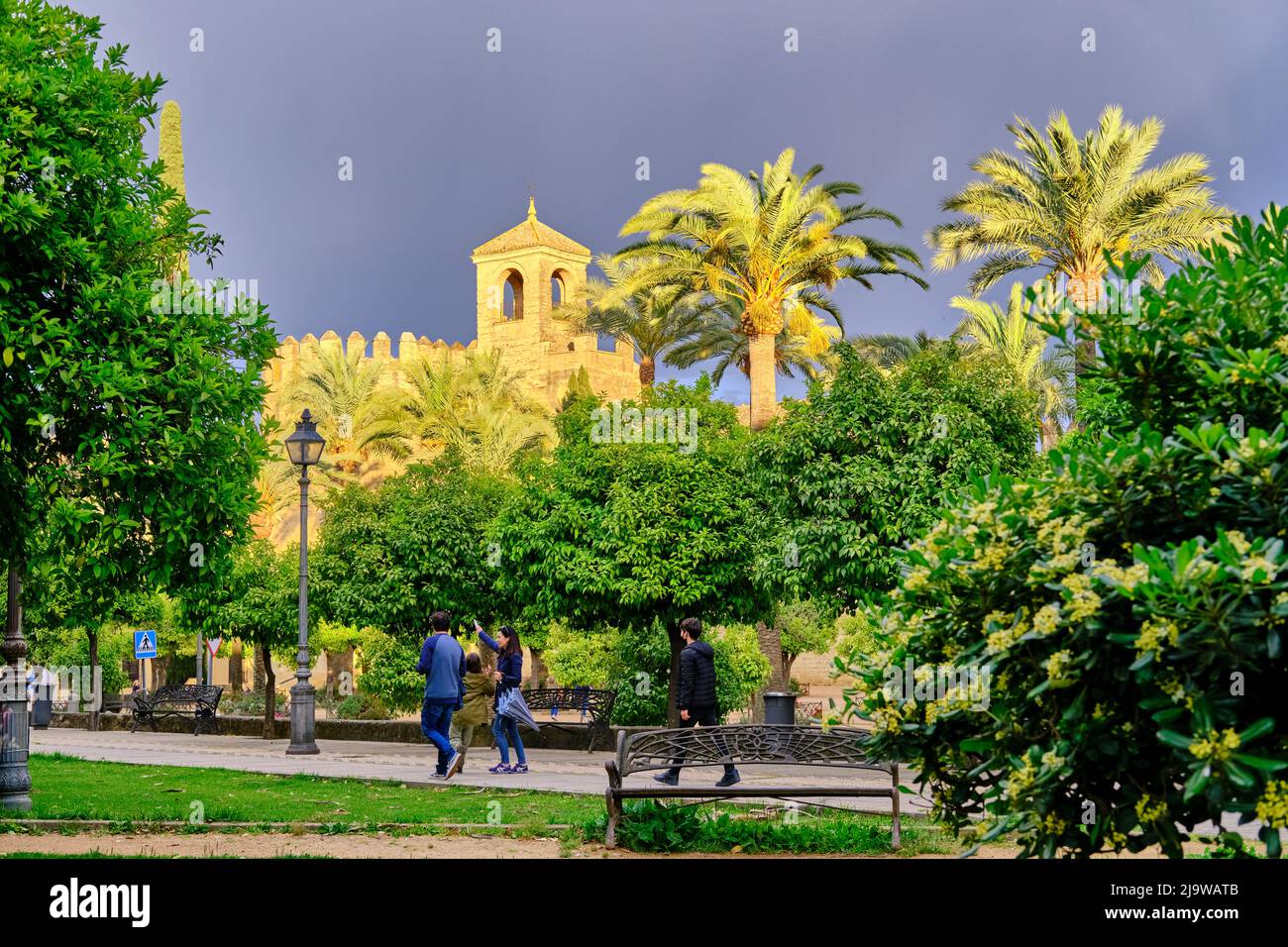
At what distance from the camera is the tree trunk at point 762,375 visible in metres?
28.1

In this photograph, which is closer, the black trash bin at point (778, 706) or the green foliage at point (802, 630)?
the black trash bin at point (778, 706)

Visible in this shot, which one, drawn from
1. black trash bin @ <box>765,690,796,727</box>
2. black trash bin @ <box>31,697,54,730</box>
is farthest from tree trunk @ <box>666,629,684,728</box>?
black trash bin @ <box>31,697,54,730</box>

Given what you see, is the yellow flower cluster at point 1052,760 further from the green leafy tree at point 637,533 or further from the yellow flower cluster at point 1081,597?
the green leafy tree at point 637,533

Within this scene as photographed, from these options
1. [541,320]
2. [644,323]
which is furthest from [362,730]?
[541,320]

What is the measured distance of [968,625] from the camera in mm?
4965

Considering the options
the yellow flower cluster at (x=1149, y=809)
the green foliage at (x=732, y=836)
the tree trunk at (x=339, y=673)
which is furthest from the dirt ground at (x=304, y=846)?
the tree trunk at (x=339, y=673)

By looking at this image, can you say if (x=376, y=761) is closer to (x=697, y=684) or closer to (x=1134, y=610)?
(x=697, y=684)

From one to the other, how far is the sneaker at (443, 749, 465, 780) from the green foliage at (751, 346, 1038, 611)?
5923 mm

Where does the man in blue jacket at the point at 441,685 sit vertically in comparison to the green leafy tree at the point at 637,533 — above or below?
below

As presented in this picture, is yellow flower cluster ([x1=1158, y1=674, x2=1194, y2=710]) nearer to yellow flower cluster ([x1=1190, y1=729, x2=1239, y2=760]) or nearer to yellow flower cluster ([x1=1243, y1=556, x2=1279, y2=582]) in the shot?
yellow flower cluster ([x1=1190, y1=729, x2=1239, y2=760])

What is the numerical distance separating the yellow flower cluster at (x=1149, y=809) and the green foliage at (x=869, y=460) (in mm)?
14293

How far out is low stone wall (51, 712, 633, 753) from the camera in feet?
70.3
